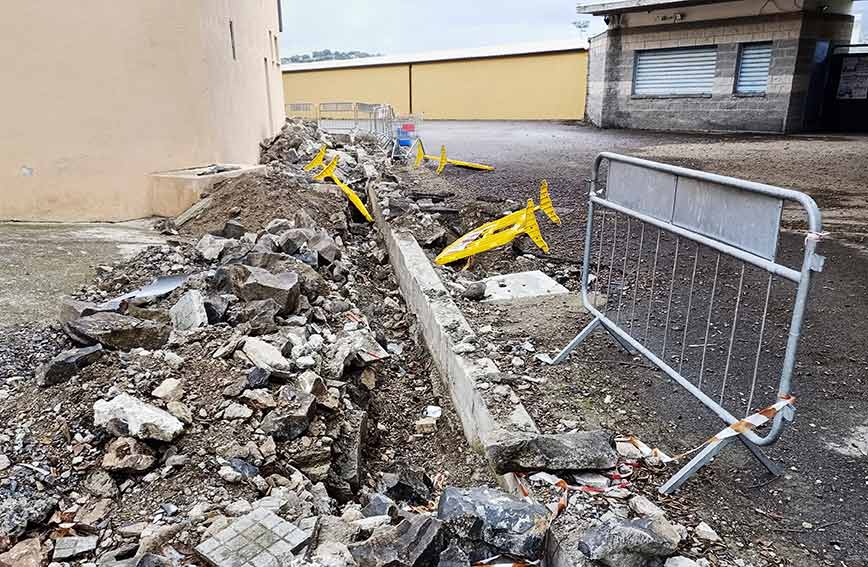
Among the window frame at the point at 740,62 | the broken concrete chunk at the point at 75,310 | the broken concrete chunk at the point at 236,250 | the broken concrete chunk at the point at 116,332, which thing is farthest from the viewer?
the window frame at the point at 740,62

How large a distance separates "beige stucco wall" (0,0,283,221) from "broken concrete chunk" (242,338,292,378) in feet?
16.2

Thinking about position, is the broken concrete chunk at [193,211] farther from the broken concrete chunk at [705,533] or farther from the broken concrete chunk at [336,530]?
the broken concrete chunk at [705,533]

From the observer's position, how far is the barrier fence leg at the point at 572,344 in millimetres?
4184

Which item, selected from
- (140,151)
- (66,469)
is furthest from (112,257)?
(66,469)

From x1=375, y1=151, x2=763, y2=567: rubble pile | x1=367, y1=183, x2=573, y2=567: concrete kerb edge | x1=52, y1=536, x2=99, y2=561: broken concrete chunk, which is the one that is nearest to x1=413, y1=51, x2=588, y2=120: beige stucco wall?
x1=367, y1=183, x2=573, y2=567: concrete kerb edge

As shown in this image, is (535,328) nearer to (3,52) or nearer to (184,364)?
(184,364)

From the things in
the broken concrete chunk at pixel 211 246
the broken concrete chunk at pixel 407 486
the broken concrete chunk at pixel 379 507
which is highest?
the broken concrete chunk at pixel 211 246

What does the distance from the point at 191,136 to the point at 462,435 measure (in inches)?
251

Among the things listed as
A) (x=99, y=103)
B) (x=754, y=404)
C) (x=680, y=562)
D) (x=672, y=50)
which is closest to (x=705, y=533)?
(x=680, y=562)

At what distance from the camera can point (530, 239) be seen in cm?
679

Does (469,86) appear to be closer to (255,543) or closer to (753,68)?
(753,68)

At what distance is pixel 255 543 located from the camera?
2.48 m

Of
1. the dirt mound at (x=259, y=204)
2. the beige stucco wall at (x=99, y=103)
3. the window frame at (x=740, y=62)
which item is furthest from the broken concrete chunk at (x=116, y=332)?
the window frame at (x=740, y=62)

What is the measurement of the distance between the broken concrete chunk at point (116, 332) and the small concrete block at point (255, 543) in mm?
1816
